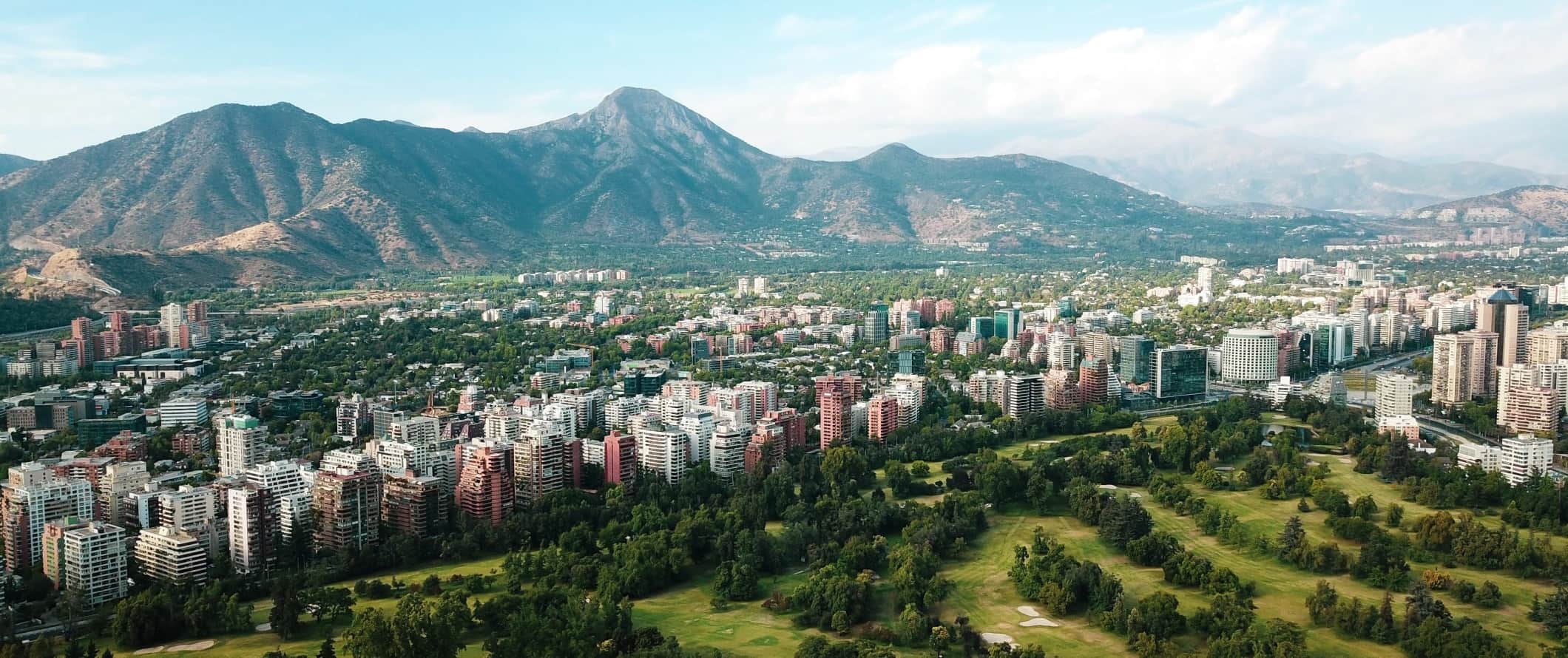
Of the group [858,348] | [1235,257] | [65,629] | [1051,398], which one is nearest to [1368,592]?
[1051,398]

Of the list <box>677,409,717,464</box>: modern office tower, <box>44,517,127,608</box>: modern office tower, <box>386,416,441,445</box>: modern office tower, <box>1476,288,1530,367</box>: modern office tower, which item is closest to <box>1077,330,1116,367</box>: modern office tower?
<box>1476,288,1530,367</box>: modern office tower

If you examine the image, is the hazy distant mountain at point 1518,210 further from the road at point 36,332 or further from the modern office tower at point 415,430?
the road at point 36,332

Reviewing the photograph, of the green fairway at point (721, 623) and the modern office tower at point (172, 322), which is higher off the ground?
the modern office tower at point (172, 322)

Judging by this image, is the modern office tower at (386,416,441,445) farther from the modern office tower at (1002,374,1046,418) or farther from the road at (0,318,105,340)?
the road at (0,318,105,340)

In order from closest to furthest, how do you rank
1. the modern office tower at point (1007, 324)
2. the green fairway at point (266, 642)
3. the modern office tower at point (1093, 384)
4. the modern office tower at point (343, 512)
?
1. the green fairway at point (266, 642)
2. the modern office tower at point (343, 512)
3. the modern office tower at point (1093, 384)
4. the modern office tower at point (1007, 324)

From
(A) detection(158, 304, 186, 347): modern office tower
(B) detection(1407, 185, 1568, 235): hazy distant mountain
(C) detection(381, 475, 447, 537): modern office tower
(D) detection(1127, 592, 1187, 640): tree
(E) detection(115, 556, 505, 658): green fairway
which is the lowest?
(E) detection(115, 556, 505, 658): green fairway

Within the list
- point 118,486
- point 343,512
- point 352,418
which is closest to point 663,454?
point 343,512

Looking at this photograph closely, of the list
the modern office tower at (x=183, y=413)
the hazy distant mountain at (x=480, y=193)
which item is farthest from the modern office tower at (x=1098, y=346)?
the hazy distant mountain at (x=480, y=193)

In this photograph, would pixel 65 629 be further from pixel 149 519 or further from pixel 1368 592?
pixel 1368 592
